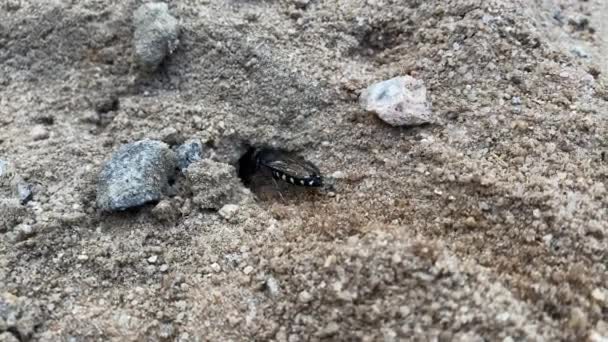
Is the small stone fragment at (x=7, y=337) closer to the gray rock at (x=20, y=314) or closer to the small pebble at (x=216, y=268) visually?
the gray rock at (x=20, y=314)

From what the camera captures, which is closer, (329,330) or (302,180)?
(329,330)

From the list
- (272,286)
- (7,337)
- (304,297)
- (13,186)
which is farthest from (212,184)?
(7,337)

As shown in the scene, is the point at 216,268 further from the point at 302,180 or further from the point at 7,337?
the point at 7,337

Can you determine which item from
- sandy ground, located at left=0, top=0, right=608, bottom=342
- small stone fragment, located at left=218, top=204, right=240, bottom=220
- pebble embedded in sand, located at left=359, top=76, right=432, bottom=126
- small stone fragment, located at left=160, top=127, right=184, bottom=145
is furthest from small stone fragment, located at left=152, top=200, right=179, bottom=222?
pebble embedded in sand, located at left=359, top=76, right=432, bottom=126

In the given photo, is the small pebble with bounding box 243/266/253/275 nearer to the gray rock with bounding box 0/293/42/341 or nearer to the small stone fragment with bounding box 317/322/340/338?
the small stone fragment with bounding box 317/322/340/338

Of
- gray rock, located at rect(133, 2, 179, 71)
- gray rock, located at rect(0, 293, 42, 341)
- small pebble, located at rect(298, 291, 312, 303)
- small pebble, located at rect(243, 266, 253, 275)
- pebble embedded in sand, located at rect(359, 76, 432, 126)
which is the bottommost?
gray rock, located at rect(0, 293, 42, 341)

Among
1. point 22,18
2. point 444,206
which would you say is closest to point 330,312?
point 444,206

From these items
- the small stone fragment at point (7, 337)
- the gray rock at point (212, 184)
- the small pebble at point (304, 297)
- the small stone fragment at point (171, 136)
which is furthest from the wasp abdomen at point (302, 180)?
the small stone fragment at point (7, 337)
